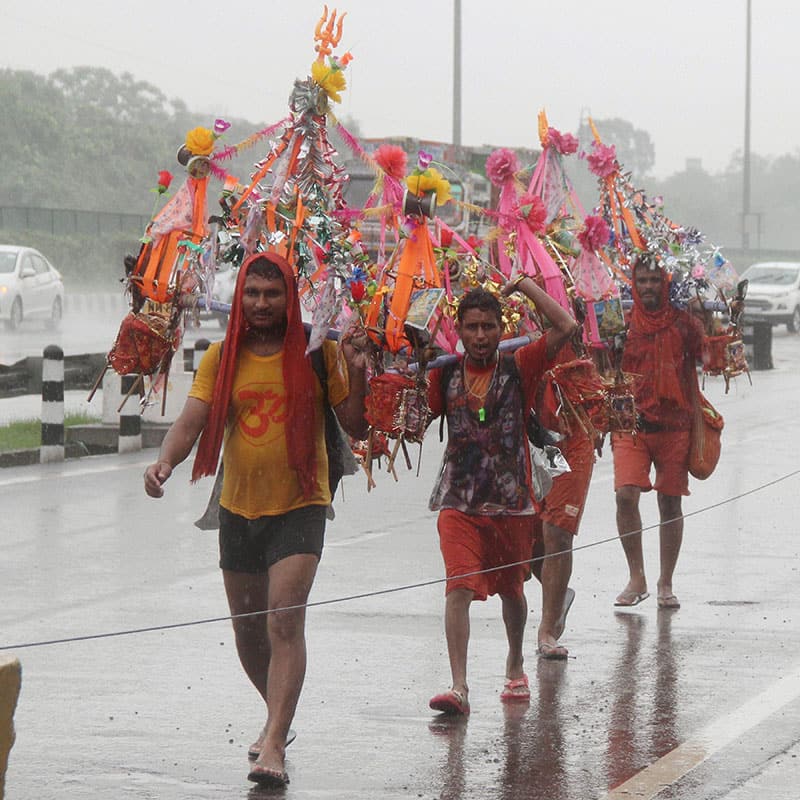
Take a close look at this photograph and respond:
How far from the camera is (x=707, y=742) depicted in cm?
690

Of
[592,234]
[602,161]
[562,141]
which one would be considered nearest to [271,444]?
[592,234]

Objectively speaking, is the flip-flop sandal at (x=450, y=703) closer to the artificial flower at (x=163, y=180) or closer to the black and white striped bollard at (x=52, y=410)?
the artificial flower at (x=163, y=180)

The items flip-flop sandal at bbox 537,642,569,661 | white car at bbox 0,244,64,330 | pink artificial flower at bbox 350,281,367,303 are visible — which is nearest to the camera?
pink artificial flower at bbox 350,281,367,303

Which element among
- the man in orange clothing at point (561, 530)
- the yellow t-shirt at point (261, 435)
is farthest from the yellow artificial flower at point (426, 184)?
the man in orange clothing at point (561, 530)

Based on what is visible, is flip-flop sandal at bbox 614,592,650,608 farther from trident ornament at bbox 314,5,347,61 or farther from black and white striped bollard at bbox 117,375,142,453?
black and white striped bollard at bbox 117,375,142,453

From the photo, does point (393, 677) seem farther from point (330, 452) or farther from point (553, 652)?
point (330, 452)

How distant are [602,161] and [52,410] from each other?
25.2ft

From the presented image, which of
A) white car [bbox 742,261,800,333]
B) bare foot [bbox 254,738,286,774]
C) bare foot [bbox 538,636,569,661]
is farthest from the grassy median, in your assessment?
white car [bbox 742,261,800,333]

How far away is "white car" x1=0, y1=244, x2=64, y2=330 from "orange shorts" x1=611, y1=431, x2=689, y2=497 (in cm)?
2526

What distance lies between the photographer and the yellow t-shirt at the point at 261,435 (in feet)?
21.5

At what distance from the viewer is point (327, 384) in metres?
6.66

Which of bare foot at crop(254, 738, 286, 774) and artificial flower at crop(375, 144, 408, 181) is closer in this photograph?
bare foot at crop(254, 738, 286, 774)

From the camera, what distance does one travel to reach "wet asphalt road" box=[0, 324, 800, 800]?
254 inches

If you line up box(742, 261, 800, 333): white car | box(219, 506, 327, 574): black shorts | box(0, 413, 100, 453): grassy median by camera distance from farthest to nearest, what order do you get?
1. box(742, 261, 800, 333): white car
2. box(0, 413, 100, 453): grassy median
3. box(219, 506, 327, 574): black shorts
